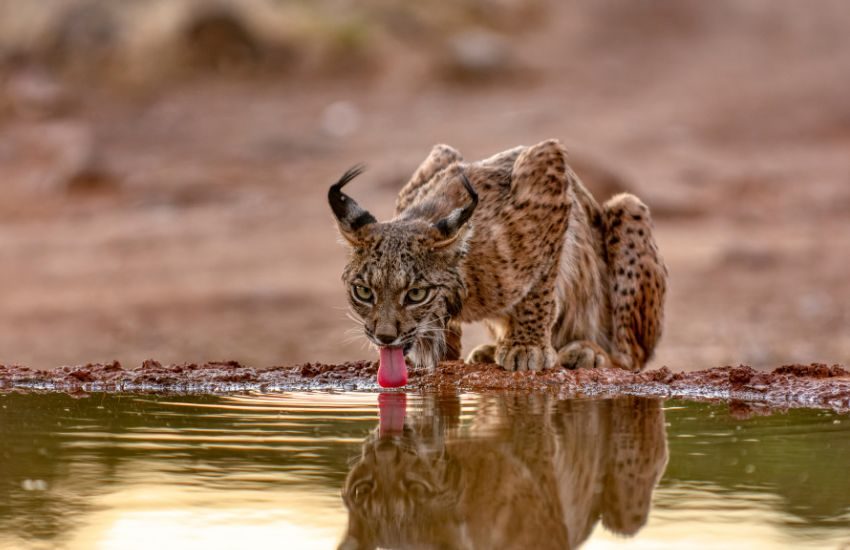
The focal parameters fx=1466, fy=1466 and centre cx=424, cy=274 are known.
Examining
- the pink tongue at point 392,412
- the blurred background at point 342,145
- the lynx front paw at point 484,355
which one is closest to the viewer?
the pink tongue at point 392,412

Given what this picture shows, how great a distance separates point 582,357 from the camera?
9.73 metres

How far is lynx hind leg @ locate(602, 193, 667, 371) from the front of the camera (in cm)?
1001

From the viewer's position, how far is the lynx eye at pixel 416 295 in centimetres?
852

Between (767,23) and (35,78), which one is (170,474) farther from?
(767,23)

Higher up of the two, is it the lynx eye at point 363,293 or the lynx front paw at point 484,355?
the lynx eye at point 363,293

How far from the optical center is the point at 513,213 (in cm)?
949

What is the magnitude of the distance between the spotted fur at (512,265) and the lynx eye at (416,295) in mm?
25

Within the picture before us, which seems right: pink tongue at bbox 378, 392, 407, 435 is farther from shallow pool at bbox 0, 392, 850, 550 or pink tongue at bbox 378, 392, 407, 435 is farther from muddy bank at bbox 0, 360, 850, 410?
muddy bank at bbox 0, 360, 850, 410

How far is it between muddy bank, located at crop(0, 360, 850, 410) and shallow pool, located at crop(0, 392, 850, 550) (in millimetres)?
459

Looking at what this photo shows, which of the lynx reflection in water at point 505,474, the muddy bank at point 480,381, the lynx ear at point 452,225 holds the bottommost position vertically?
the lynx reflection in water at point 505,474

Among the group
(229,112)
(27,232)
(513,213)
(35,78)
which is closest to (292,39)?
(229,112)

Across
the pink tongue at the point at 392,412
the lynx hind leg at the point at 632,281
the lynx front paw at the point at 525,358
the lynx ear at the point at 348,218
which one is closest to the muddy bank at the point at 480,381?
the lynx front paw at the point at 525,358

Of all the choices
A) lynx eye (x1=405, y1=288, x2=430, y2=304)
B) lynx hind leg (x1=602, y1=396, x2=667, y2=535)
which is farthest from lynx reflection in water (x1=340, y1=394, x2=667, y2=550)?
lynx eye (x1=405, y1=288, x2=430, y2=304)

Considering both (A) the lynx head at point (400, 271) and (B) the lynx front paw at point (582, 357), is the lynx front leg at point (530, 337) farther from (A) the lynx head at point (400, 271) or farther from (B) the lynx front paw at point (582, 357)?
(A) the lynx head at point (400, 271)
